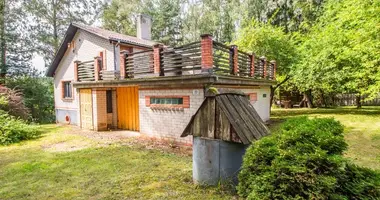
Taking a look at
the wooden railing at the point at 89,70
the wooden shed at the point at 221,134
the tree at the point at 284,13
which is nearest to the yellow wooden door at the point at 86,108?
the wooden railing at the point at 89,70

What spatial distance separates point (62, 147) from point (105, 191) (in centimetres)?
508

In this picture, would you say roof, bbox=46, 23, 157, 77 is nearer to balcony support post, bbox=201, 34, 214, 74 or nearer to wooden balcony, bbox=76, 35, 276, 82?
wooden balcony, bbox=76, 35, 276, 82

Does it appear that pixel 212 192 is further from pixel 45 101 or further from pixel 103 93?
pixel 45 101

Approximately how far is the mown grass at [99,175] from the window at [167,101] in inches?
70.8

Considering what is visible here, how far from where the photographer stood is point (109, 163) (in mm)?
6352

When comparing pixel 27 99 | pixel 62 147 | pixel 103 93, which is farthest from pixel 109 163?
pixel 27 99

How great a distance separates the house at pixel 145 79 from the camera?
7.61 meters

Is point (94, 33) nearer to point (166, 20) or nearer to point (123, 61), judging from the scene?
point (123, 61)

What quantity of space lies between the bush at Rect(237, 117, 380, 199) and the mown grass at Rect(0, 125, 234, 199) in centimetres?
117

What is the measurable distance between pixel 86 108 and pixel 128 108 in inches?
96.8

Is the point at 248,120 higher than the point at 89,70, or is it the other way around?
the point at 89,70

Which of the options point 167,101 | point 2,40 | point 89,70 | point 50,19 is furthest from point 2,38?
point 167,101

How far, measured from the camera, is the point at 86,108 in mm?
12180

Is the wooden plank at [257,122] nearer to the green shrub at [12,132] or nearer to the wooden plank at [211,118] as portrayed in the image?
the wooden plank at [211,118]
